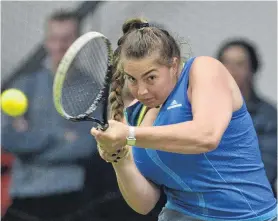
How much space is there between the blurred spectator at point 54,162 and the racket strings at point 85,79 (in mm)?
1598

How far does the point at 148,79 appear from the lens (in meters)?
1.98

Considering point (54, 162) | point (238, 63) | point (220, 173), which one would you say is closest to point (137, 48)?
point (220, 173)

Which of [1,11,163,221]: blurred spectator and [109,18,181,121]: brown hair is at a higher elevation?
[109,18,181,121]: brown hair

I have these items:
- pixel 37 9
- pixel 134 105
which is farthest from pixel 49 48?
pixel 134 105

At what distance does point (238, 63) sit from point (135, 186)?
1.74 meters

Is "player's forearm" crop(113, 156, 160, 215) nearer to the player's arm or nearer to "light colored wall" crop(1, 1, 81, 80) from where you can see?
the player's arm

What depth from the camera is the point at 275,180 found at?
151 inches

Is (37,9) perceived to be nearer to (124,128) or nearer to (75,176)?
(75,176)

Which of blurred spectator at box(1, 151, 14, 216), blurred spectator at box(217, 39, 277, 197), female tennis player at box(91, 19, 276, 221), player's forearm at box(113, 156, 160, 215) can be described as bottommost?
blurred spectator at box(1, 151, 14, 216)

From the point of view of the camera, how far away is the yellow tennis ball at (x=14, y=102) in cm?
388

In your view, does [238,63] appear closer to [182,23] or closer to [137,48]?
[182,23]

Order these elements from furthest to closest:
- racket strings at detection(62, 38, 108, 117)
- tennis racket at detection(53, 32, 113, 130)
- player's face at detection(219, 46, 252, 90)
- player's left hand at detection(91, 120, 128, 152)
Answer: player's face at detection(219, 46, 252, 90) → racket strings at detection(62, 38, 108, 117) → tennis racket at detection(53, 32, 113, 130) → player's left hand at detection(91, 120, 128, 152)

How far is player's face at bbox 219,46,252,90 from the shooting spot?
3797 mm

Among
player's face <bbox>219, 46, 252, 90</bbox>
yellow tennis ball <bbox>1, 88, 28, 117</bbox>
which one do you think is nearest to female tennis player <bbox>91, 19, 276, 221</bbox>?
player's face <bbox>219, 46, 252, 90</bbox>
